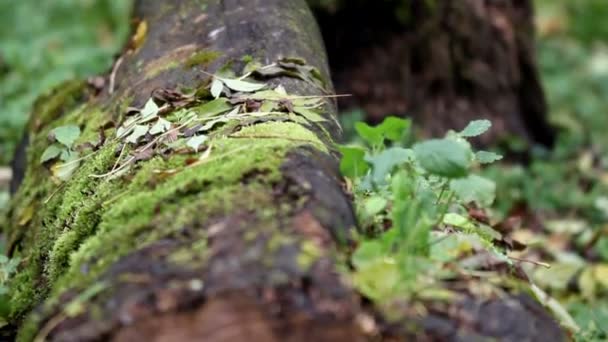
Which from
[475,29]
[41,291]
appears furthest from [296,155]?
[475,29]

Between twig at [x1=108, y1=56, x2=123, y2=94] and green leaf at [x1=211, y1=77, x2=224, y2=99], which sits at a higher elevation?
green leaf at [x1=211, y1=77, x2=224, y2=99]

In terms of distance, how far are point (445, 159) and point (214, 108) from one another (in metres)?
0.95

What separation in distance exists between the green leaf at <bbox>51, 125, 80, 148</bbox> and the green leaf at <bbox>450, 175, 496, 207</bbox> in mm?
1553

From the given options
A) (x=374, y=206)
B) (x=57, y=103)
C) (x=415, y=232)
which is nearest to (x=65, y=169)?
(x=57, y=103)

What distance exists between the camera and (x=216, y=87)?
2.82m

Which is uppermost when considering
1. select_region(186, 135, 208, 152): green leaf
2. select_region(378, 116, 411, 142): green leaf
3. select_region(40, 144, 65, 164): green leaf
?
select_region(378, 116, 411, 142): green leaf

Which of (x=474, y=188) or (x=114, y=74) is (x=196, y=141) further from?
(x=114, y=74)

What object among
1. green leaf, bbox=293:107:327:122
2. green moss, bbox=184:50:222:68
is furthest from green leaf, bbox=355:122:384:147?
green moss, bbox=184:50:222:68

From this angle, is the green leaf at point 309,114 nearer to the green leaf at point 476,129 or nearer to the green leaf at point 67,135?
the green leaf at point 476,129

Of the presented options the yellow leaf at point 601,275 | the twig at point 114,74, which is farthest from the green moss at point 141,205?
the yellow leaf at point 601,275

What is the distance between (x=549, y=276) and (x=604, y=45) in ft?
19.1

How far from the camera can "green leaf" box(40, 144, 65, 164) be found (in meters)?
3.12

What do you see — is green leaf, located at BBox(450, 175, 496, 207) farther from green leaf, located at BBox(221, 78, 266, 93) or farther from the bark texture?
the bark texture

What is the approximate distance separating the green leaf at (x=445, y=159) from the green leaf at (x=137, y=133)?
103 centimetres
